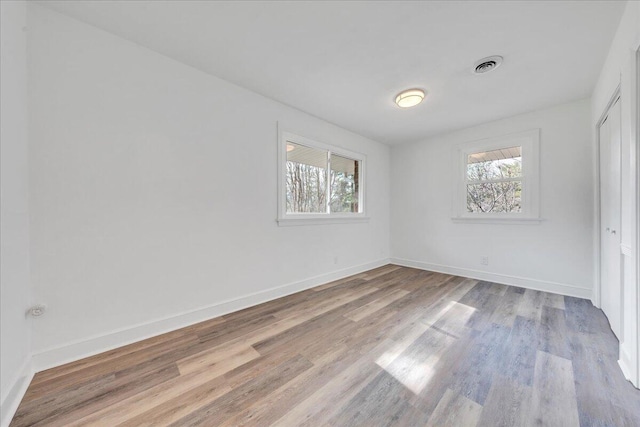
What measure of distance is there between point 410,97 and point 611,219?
2.28m

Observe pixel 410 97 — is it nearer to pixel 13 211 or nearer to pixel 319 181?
pixel 319 181

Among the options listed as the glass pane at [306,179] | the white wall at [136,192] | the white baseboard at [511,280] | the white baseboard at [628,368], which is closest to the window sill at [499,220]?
the white baseboard at [511,280]

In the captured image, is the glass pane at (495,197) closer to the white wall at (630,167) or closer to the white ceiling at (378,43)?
the white ceiling at (378,43)

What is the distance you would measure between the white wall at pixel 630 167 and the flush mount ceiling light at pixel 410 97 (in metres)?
1.46

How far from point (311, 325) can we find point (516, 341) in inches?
68.9

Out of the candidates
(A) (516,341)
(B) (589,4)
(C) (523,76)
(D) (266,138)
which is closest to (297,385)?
(A) (516,341)

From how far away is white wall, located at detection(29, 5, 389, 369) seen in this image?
1.69 metres

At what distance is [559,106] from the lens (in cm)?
314

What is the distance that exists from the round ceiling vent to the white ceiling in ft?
0.19

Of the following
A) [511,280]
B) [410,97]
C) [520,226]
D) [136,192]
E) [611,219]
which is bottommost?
[511,280]

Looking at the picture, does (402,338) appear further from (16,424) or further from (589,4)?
(589,4)

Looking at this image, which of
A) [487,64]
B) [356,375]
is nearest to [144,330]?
[356,375]

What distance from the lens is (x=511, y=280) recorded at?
351cm

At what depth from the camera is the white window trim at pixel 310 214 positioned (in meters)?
3.05
